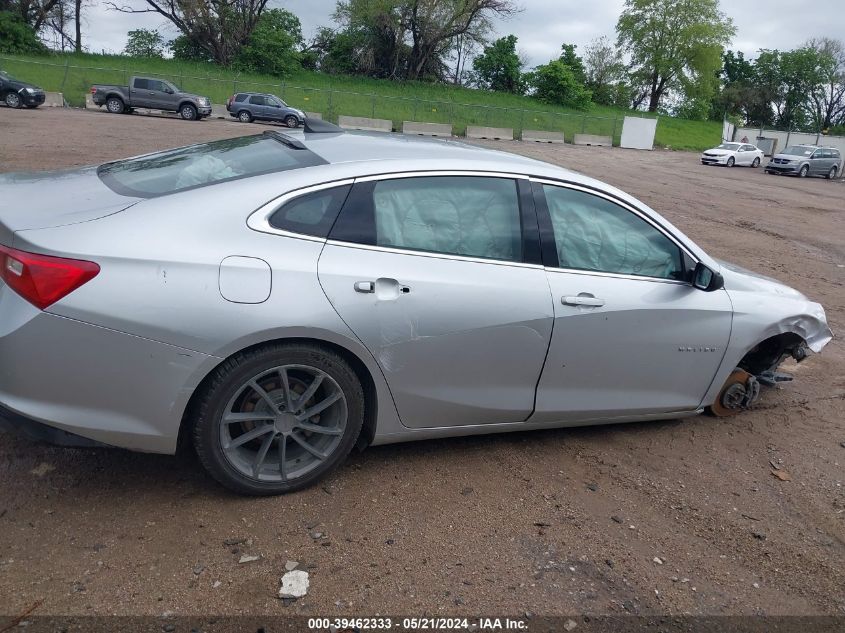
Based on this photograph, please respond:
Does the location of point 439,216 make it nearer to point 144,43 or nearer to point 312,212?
point 312,212

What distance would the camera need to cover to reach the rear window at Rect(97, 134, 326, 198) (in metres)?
3.22

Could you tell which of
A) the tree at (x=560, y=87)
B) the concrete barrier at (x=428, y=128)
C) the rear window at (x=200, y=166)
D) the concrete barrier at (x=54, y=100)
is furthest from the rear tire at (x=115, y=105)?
the tree at (x=560, y=87)

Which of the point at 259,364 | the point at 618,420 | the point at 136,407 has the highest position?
the point at 259,364

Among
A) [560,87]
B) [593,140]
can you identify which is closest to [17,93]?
[593,140]

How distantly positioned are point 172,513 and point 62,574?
505 mm

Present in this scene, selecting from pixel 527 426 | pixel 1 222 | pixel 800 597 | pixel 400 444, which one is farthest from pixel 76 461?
pixel 800 597

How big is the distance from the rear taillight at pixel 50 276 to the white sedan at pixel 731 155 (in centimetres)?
3884

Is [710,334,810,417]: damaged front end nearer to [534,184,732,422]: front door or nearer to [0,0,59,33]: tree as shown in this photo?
[534,184,732,422]: front door

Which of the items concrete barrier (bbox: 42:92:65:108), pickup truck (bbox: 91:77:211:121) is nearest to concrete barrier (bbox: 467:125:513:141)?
pickup truck (bbox: 91:77:211:121)

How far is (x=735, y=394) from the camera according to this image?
447 centimetres

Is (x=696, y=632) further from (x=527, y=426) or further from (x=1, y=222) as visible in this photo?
(x=1, y=222)

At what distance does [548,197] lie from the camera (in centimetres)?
365

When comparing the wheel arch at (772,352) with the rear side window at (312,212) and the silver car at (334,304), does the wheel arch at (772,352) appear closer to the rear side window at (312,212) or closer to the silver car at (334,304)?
the silver car at (334,304)

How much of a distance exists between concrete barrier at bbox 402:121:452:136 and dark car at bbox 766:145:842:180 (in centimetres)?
1708
